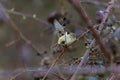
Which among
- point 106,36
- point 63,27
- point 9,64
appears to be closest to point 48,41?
point 9,64

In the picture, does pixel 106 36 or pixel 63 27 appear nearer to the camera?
pixel 63 27

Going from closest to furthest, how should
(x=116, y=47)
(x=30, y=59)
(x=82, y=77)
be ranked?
(x=82, y=77) < (x=116, y=47) < (x=30, y=59)

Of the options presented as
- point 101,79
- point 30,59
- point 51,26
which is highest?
point 30,59

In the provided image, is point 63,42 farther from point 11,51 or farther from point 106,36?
point 11,51

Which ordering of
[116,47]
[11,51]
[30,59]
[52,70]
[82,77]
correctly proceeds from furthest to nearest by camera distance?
[11,51], [30,59], [116,47], [82,77], [52,70]

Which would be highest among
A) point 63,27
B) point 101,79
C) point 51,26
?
point 51,26

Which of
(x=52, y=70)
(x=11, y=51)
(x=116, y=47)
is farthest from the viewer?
(x=11, y=51)

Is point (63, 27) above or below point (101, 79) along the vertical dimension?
above

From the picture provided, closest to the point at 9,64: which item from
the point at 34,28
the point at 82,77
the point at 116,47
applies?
the point at 34,28

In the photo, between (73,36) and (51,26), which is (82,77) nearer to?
(73,36)
